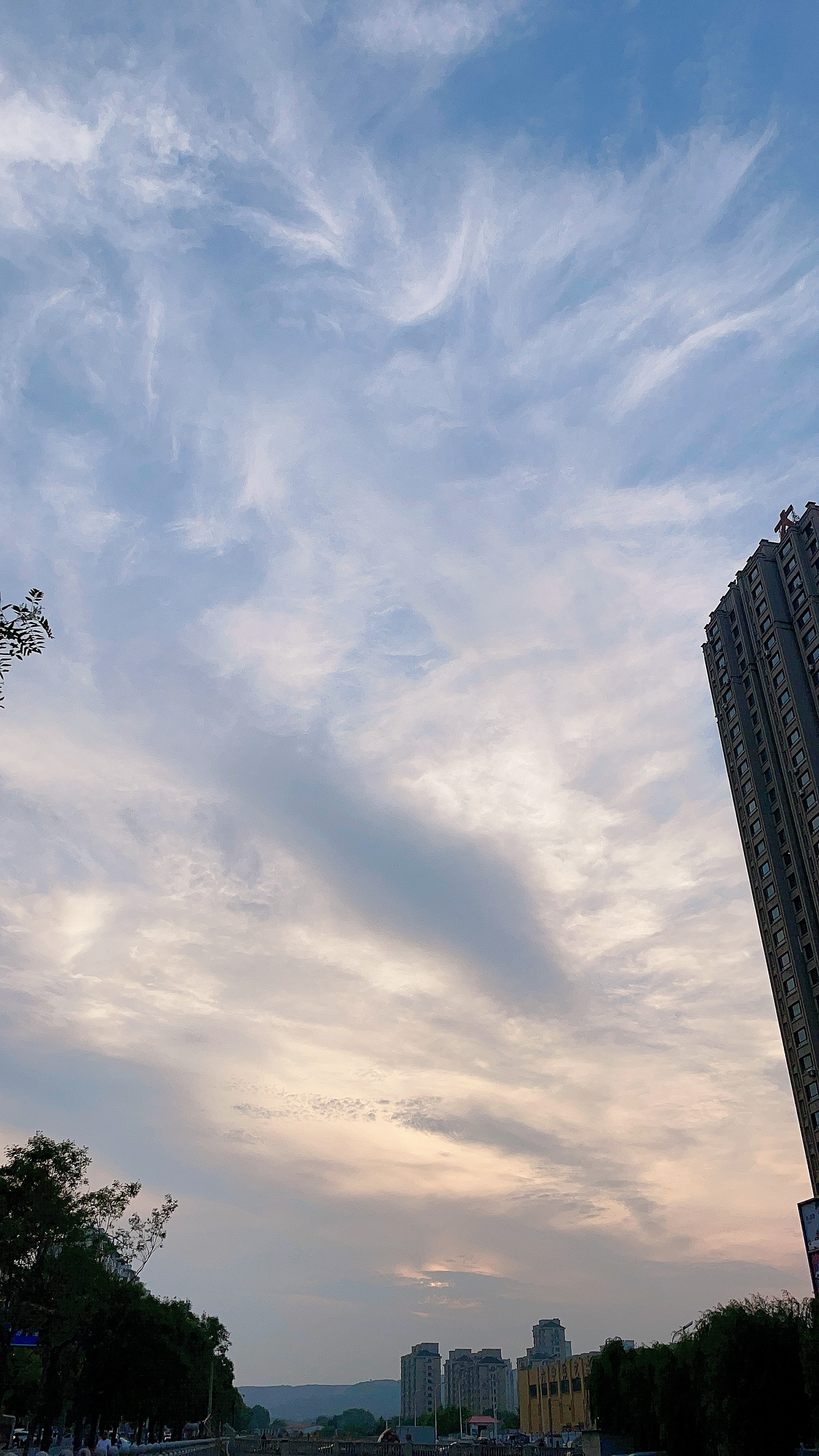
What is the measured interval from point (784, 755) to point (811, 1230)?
41016 mm

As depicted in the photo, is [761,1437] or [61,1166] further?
[61,1166]

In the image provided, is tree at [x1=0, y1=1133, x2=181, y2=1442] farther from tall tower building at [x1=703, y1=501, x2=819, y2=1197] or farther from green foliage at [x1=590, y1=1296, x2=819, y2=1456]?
tall tower building at [x1=703, y1=501, x2=819, y2=1197]

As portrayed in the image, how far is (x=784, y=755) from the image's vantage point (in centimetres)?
9200

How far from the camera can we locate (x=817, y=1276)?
224 feet

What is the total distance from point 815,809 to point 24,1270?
70.9m

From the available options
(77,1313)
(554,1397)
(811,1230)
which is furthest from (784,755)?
(554,1397)

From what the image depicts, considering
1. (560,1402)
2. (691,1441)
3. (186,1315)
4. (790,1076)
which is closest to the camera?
(691,1441)

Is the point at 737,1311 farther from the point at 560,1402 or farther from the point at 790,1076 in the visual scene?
the point at 560,1402

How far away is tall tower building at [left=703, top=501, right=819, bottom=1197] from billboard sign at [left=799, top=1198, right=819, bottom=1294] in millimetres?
5255

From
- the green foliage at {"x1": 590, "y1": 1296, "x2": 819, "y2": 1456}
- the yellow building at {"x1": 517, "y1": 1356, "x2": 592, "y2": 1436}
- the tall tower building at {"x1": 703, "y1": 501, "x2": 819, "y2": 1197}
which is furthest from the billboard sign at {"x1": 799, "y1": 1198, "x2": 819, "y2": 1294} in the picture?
the yellow building at {"x1": 517, "y1": 1356, "x2": 592, "y2": 1436}

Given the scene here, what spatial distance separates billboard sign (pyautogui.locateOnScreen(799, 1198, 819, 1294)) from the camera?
70.8 m

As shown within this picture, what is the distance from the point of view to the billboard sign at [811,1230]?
70.8m

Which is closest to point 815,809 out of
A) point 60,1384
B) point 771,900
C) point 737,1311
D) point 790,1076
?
point 771,900

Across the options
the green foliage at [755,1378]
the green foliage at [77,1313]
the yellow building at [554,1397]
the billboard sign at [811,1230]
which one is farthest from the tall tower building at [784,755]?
the yellow building at [554,1397]
